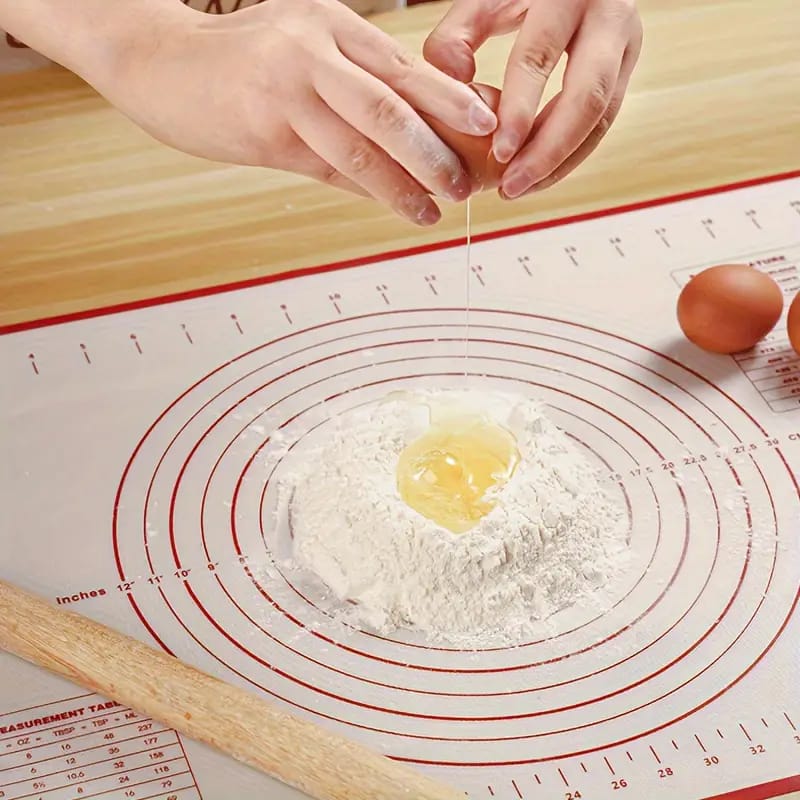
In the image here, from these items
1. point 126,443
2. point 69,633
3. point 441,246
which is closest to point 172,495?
point 126,443

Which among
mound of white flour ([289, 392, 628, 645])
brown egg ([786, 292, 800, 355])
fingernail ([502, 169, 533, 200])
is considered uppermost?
fingernail ([502, 169, 533, 200])

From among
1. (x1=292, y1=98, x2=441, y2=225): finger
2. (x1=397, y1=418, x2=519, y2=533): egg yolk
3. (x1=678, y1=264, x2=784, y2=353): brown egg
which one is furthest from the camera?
(x1=678, y1=264, x2=784, y2=353): brown egg

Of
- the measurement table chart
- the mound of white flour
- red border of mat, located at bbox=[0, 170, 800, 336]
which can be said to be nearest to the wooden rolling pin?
the measurement table chart

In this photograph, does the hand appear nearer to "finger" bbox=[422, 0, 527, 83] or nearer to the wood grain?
"finger" bbox=[422, 0, 527, 83]

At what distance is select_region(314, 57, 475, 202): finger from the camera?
3.43ft

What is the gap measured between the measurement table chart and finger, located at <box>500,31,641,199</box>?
528 mm

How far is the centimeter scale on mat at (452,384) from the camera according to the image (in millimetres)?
1040

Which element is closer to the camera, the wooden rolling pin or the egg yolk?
the wooden rolling pin

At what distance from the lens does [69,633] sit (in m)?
1.08

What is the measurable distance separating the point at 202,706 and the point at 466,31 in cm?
67

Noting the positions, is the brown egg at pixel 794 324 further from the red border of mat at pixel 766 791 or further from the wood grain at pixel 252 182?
the red border of mat at pixel 766 791

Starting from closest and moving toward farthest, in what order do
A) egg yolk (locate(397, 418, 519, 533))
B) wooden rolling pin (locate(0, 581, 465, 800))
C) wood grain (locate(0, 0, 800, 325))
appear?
wooden rolling pin (locate(0, 581, 465, 800))
egg yolk (locate(397, 418, 519, 533))
wood grain (locate(0, 0, 800, 325))

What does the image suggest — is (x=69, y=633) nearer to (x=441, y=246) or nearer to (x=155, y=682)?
(x=155, y=682)

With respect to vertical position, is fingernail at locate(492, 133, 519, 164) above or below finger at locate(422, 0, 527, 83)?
below
